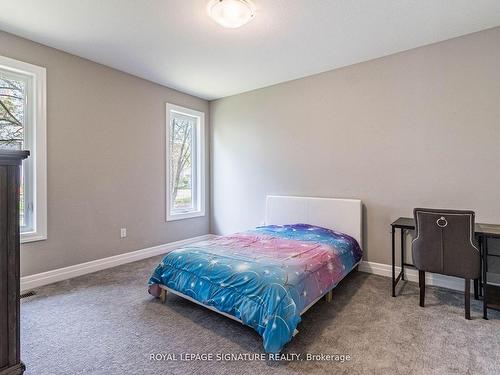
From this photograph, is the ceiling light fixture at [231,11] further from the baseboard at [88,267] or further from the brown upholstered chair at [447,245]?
the baseboard at [88,267]

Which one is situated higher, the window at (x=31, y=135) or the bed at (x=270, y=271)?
the window at (x=31, y=135)

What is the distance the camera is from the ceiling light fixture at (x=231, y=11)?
2.23 meters

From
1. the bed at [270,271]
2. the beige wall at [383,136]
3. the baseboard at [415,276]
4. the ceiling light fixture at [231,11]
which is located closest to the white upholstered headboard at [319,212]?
the bed at [270,271]

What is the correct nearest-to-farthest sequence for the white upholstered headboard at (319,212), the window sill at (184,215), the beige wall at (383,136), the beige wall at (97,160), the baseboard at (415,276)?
the beige wall at (383,136) → the baseboard at (415,276) → the beige wall at (97,160) → the white upholstered headboard at (319,212) → the window sill at (184,215)

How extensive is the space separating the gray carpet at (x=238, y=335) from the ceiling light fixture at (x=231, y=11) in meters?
2.57

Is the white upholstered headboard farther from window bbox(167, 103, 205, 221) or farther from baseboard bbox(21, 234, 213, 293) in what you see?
baseboard bbox(21, 234, 213, 293)

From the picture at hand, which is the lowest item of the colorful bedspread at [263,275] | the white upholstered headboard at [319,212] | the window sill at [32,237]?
the colorful bedspread at [263,275]

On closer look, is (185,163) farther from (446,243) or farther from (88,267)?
(446,243)

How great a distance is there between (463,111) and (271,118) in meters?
2.39

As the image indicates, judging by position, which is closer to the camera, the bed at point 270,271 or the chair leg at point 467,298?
the bed at point 270,271

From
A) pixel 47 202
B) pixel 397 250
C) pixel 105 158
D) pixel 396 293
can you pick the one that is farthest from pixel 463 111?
pixel 47 202

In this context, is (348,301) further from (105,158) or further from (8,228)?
(105,158)

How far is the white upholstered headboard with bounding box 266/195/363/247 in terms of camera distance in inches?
132

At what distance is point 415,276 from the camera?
3.11 metres
